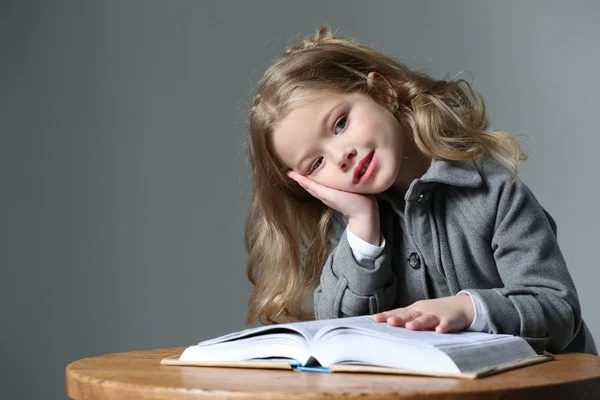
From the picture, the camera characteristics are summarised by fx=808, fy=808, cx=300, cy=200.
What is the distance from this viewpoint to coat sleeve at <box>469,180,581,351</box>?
3.48ft

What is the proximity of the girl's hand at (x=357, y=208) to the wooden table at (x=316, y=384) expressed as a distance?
43 centimetres

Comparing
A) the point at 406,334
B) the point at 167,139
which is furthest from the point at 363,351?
the point at 167,139

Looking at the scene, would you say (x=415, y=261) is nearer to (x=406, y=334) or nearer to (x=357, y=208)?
(x=357, y=208)

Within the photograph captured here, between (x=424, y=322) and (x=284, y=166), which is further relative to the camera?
(x=284, y=166)

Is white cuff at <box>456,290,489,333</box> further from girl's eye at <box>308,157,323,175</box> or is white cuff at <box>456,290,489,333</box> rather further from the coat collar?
girl's eye at <box>308,157,323,175</box>

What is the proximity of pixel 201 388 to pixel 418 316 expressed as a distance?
1.12 feet

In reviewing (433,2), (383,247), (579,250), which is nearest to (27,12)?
(433,2)

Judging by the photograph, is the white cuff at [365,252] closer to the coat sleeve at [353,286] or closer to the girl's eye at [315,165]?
Answer: the coat sleeve at [353,286]

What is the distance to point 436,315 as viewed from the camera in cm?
100

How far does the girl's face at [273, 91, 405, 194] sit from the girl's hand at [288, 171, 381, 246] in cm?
1

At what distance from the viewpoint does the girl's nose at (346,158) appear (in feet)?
4.16

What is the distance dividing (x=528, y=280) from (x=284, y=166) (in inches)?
19.1

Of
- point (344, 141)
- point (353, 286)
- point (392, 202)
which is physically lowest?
point (353, 286)

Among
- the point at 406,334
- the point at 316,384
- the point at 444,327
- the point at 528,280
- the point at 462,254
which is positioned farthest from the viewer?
the point at 462,254
